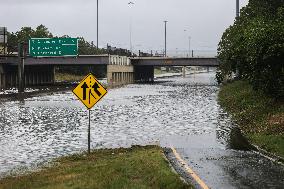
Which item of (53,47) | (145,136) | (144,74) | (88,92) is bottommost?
(145,136)

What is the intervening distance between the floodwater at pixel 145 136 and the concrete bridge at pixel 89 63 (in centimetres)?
4114

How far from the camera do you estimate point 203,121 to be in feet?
111

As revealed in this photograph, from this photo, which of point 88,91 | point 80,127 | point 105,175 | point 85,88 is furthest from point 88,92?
point 80,127

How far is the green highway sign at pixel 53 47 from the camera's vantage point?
73875 millimetres

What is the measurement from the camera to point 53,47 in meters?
74.0

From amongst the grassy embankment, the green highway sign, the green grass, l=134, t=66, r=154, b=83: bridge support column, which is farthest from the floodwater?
l=134, t=66, r=154, b=83: bridge support column

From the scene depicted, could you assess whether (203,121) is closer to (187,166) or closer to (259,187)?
(187,166)

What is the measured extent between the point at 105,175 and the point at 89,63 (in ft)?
247

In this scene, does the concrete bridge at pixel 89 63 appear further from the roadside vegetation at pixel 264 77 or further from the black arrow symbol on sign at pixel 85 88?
the black arrow symbol on sign at pixel 85 88

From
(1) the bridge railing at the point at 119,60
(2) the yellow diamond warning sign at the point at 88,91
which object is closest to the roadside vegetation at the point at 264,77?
(2) the yellow diamond warning sign at the point at 88,91

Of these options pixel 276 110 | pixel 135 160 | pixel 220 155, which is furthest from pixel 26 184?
Result: pixel 276 110

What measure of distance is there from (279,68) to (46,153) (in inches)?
618

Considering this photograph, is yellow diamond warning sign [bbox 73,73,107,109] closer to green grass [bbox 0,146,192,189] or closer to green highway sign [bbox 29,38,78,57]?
Result: green grass [bbox 0,146,192,189]

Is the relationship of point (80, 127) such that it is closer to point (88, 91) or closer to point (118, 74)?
point (88, 91)
